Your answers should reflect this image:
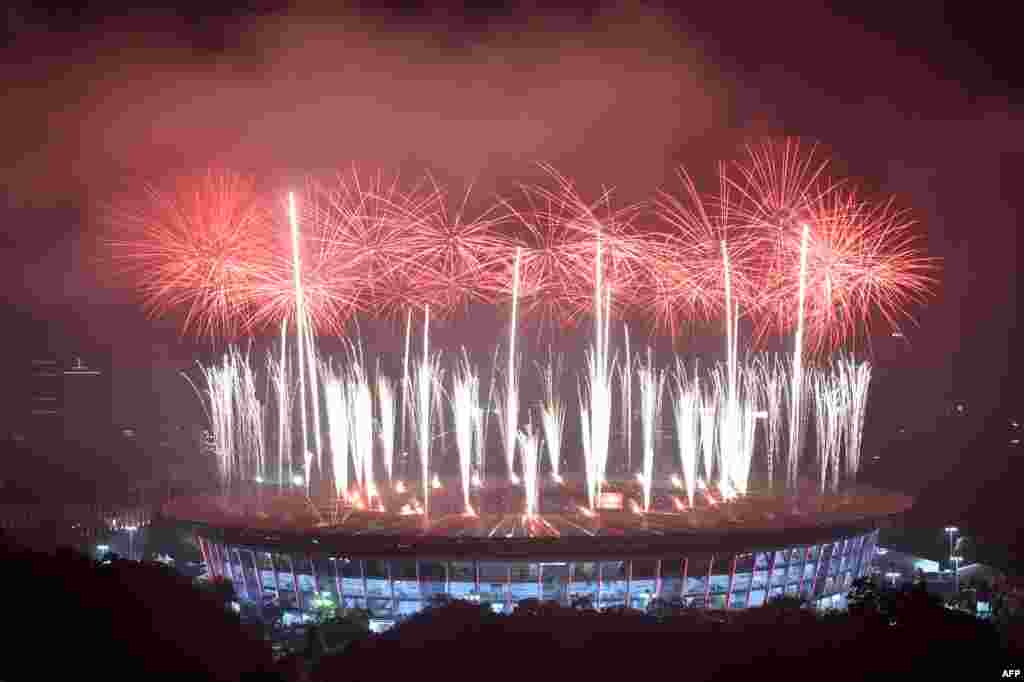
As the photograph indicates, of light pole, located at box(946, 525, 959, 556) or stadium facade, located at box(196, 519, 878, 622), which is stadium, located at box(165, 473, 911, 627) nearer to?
stadium facade, located at box(196, 519, 878, 622)

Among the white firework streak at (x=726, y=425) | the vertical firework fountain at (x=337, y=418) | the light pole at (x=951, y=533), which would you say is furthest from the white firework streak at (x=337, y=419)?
the light pole at (x=951, y=533)

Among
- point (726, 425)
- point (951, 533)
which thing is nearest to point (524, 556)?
point (726, 425)

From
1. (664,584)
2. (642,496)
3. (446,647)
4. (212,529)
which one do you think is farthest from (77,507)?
(446,647)

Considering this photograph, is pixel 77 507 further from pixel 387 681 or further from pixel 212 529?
pixel 387 681

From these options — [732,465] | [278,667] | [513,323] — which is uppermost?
[513,323]

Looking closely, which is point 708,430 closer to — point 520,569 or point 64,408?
point 520,569

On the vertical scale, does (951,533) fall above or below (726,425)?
below

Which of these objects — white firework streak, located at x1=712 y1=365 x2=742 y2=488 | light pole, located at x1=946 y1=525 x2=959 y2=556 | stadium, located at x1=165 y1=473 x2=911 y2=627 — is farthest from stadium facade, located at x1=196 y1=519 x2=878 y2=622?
light pole, located at x1=946 y1=525 x2=959 y2=556

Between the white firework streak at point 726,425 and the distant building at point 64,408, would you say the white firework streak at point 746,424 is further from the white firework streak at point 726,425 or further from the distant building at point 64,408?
the distant building at point 64,408
